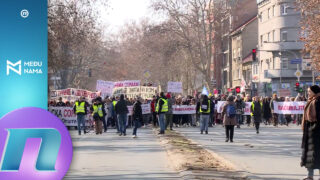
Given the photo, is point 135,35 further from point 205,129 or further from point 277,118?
point 205,129

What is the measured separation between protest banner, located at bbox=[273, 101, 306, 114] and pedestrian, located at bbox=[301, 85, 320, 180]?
95.8ft

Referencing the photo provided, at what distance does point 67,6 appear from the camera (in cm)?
3381

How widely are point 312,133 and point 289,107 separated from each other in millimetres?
29773

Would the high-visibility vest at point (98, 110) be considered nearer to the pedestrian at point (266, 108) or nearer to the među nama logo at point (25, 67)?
the pedestrian at point (266, 108)

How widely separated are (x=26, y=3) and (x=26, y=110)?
132 inches

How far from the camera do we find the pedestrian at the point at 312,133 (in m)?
13.0

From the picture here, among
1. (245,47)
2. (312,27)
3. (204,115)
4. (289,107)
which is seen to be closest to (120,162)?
(204,115)

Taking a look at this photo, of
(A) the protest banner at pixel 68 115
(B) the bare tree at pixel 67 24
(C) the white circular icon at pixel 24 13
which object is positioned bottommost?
(A) the protest banner at pixel 68 115

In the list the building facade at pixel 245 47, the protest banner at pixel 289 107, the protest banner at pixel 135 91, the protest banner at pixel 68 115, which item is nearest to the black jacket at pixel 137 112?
the protest banner at pixel 68 115

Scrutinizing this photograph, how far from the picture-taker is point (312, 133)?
13.1 meters

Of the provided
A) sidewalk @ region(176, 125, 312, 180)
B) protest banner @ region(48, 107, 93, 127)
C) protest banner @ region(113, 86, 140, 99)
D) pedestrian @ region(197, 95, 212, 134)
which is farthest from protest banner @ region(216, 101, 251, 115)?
protest banner @ region(113, 86, 140, 99)

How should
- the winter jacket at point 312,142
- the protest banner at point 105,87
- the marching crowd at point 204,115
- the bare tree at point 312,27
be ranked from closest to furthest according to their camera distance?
the winter jacket at point 312,142 → the marching crowd at point 204,115 → the bare tree at point 312,27 → the protest banner at point 105,87

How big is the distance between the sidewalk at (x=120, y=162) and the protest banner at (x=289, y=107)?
19470 mm

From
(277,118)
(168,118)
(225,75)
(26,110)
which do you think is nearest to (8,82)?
(26,110)
